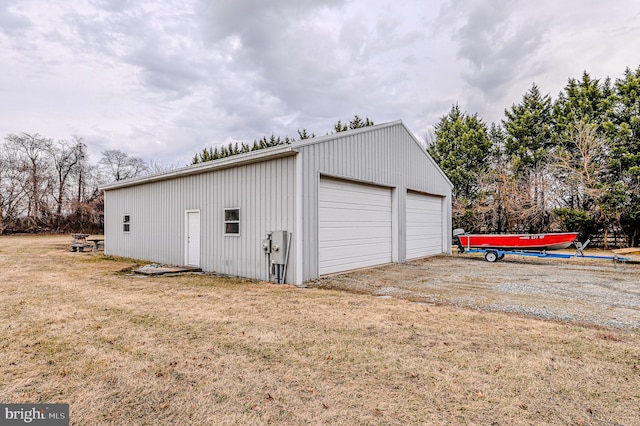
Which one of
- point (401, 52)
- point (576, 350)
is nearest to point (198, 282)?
point (576, 350)

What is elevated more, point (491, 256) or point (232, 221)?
point (232, 221)

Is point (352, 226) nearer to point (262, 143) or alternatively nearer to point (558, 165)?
point (558, 165)

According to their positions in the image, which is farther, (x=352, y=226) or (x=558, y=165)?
(x=558, y=165)

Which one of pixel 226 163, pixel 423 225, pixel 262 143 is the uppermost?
pixel 262 143

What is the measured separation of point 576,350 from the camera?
11.1 feet

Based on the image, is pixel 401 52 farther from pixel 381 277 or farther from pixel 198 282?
pixel 198 282

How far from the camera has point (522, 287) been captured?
22.0 ft

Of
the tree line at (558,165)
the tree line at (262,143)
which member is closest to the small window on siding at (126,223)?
the tree line at (262,143)

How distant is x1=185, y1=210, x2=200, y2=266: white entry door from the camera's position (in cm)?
973

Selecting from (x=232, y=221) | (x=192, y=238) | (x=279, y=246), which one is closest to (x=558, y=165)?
(x=279, y=246)

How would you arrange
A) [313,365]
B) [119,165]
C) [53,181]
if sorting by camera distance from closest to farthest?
[313,365] → [53,181] → [119,165]

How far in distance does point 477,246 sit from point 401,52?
799 centimetres

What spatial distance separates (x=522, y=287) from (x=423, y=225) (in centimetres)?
606

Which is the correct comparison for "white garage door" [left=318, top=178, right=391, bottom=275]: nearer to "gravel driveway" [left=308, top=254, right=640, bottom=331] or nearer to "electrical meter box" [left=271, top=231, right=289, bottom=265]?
"gravel driveway" [left=308, top=254, right=640, bottom=331]
